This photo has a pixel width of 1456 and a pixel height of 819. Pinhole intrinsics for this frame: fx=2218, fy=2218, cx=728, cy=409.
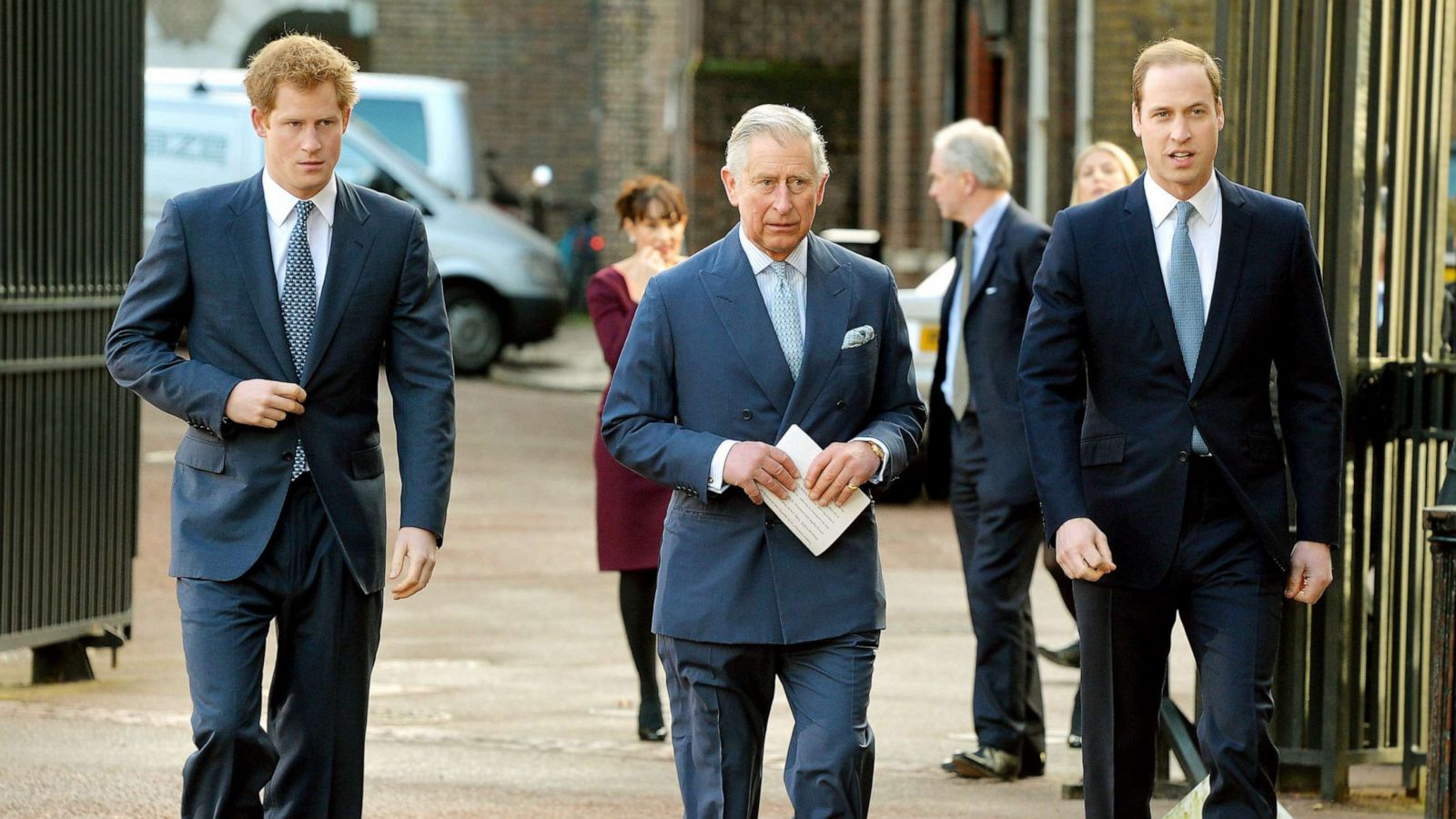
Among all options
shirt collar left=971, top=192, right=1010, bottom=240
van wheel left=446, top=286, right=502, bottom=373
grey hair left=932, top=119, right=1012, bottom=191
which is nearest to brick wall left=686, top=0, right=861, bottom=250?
van wheel left=446, top=286, right=502, bottom=373

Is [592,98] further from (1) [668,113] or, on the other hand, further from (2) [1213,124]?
Answer: (2) [1213,124]

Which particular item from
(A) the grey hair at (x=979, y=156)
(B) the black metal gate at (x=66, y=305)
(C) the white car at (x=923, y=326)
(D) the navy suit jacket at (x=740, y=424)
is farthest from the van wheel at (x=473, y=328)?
(D) the navy suit jacket at (x=740, y=424)

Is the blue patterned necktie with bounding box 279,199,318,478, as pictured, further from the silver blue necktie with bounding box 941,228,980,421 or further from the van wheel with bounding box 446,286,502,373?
the van wheel with bounding box 446,286,502,373

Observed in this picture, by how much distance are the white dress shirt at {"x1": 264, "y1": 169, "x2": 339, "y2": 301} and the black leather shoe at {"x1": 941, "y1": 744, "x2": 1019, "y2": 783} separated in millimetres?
3062

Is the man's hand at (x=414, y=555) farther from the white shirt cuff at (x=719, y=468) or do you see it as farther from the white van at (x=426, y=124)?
the white van at (x=426, y=124)

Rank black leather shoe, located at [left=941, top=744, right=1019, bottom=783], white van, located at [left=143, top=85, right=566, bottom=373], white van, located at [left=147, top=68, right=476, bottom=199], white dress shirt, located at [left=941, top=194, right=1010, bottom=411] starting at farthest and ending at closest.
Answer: white van, located at [left=147, top=68, right=476, bottom=199], white van, located at [left=143, top=85, right=566, bottom=373], white dress shirt, located at [left=941, top=194, right=1010, bottom=411], black leather shoe, located at [left=941, top=744, right=1019, bottom=783]

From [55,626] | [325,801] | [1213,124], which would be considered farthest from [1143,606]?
[55,626]

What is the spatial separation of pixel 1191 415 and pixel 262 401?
1867mm

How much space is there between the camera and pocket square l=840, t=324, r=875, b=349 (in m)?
4.52

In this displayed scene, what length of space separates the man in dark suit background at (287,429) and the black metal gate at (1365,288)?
9.13ft

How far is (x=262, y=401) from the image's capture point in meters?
4.34

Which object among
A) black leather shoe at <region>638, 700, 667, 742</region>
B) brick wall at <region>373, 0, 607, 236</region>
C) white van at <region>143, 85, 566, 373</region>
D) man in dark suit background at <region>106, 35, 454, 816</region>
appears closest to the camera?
man in dark suit background at <region>106, 35, 454, 816</region>

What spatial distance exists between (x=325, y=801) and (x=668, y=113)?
25.0m

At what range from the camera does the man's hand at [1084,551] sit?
14.6 feet
